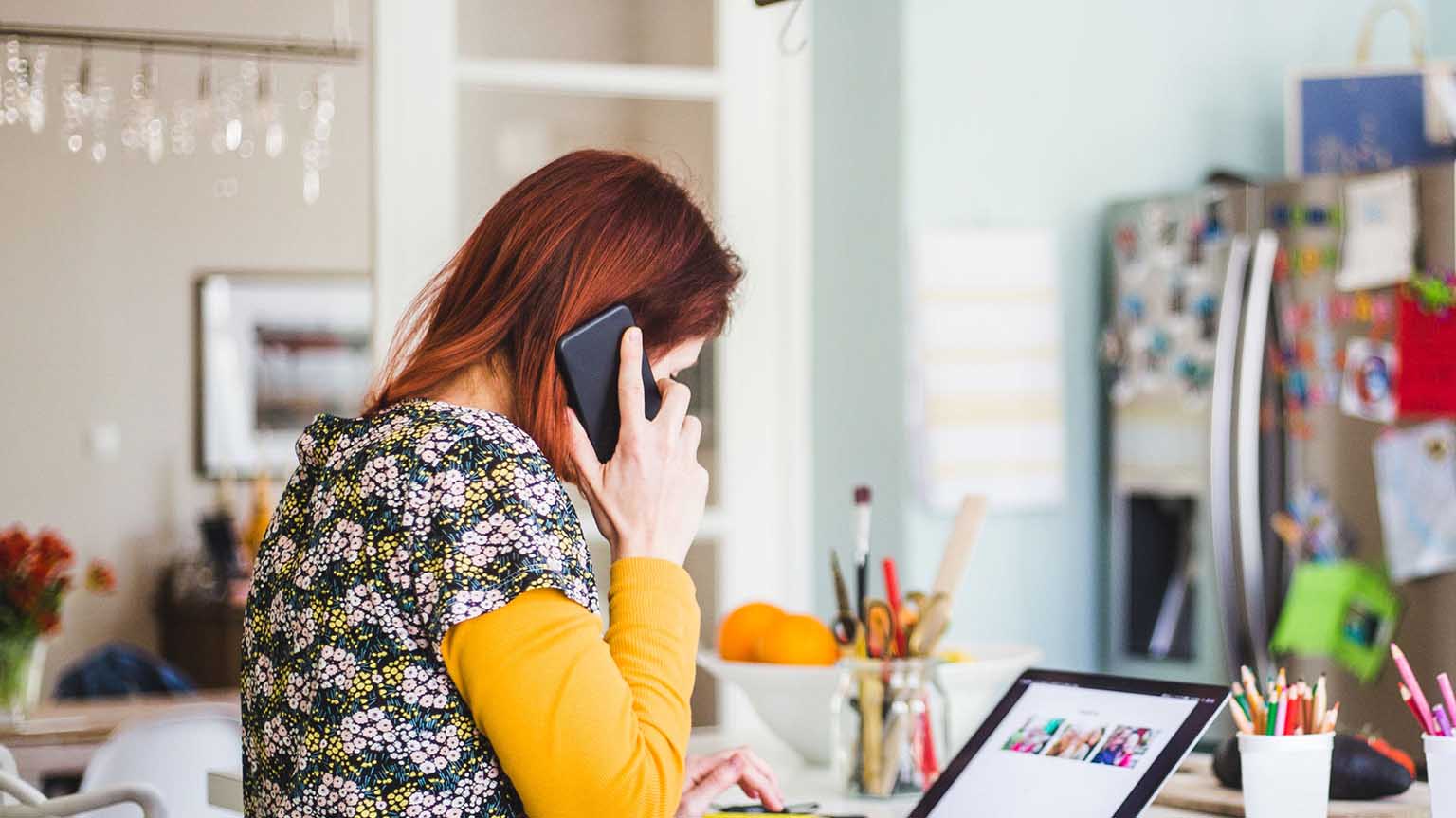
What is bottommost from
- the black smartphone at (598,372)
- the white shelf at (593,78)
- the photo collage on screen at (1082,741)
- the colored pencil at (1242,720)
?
the photo collage on screen at (1082,741)

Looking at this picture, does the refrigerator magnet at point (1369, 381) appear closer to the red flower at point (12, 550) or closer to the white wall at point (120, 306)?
the red flower at point (12, 550)

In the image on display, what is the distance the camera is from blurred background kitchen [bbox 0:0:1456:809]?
2908mm

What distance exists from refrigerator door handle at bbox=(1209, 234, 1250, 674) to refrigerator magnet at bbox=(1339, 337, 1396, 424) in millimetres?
192

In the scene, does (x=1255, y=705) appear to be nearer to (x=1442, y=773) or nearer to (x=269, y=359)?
(x=1442, y=773)

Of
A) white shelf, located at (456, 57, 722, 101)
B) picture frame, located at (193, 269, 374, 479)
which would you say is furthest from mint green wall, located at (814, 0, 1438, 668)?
picture frame, located at (193, 269, 374, 479)

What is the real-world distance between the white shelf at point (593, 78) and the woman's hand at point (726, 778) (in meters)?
1.86

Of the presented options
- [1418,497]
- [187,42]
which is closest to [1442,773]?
[1418,497]

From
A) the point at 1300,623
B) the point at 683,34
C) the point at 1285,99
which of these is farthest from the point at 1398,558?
the point at 683,34

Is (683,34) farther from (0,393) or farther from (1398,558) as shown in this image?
(0,393)

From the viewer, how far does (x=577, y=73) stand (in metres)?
3.08

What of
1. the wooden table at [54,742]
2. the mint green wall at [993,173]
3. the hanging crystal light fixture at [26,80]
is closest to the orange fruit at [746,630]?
the mint green wall at [993,173]

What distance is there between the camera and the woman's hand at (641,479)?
122 centimetres

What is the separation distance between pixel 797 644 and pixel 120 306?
5.28 m

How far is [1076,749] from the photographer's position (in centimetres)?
135
